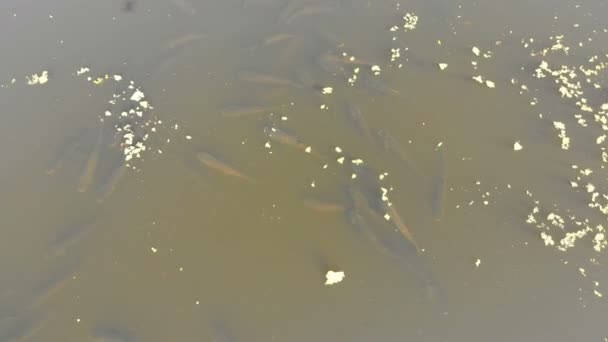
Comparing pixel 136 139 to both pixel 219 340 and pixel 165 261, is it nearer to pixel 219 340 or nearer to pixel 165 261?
pixel 165 261

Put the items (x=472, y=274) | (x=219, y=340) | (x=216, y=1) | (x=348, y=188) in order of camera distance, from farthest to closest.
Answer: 1. (x=216, y=1)
2. (x=348, y=188)
3. (x=472, y=274)
4. (x=219, y=340)

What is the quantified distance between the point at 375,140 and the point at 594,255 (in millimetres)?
2348

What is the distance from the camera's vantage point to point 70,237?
4961 mm

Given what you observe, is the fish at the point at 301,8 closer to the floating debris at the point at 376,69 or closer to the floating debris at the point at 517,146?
the floating debris at the point at 376,69

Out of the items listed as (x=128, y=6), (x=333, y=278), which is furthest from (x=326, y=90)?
(x=128, y=6)

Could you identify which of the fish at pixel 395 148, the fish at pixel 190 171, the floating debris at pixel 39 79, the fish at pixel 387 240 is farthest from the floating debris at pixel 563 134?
the floating debris at pixel 39 79

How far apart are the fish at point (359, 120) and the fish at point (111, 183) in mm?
2505

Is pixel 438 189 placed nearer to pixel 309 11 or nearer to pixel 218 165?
pixel 218 165

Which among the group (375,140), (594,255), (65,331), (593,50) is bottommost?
(65,331)

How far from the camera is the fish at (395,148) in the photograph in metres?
5.37

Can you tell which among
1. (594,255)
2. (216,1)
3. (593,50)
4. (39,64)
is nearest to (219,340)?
(594,255)

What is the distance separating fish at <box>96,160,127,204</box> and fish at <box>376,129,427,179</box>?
2.74m

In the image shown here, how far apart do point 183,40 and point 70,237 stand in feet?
9.45

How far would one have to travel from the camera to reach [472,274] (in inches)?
184
